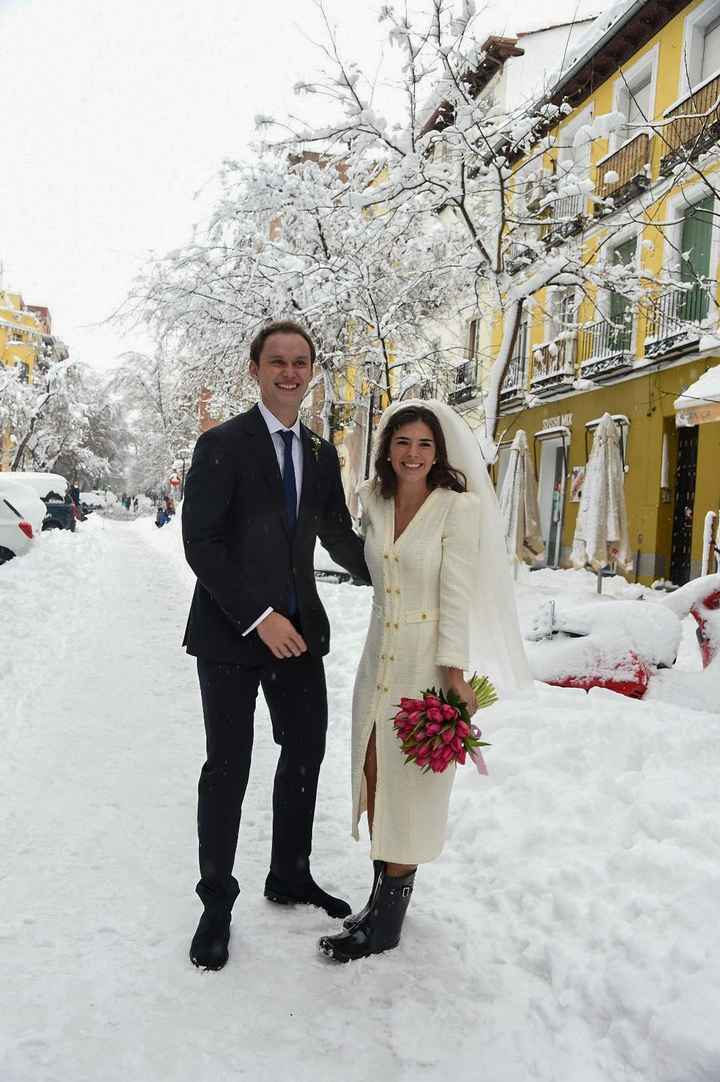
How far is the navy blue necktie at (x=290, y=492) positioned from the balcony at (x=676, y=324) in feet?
48.0

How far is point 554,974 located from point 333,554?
1.70 meters

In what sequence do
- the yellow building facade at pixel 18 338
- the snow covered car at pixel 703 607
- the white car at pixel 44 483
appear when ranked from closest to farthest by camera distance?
the snow covered car at pixel 703 607, the white car at pixel 44 483, the yellow building facade at pixel 18 338

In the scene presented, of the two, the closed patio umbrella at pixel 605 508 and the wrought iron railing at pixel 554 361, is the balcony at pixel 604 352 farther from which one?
the closed patio umbrella at pixel 605 508

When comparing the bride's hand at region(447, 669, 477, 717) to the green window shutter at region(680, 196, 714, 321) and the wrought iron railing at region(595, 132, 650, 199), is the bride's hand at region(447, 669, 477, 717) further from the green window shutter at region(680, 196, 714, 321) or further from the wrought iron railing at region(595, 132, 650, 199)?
the wrought iron railing at region(595, 132, 650, 199)

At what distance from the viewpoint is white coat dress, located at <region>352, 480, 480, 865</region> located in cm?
290

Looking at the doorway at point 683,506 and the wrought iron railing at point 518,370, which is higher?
Answer: the wrought iron railing at point 518,370

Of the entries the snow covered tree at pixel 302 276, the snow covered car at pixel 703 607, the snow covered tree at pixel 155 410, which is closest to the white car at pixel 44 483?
the snow covered tree at pixel 155 410

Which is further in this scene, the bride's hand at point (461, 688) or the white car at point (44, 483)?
the white car at point (44, 483)

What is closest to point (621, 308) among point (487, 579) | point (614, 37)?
point (614, 37)

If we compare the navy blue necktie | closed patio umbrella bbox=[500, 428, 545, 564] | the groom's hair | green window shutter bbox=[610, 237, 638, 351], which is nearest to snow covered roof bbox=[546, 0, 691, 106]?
green window shutter bbox=[610, 237, 638, 351]

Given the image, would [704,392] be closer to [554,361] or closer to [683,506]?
[683,506]

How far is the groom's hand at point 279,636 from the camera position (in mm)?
2848

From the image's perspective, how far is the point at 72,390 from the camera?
46156 mm

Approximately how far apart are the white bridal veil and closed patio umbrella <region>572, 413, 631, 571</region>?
949 cm
